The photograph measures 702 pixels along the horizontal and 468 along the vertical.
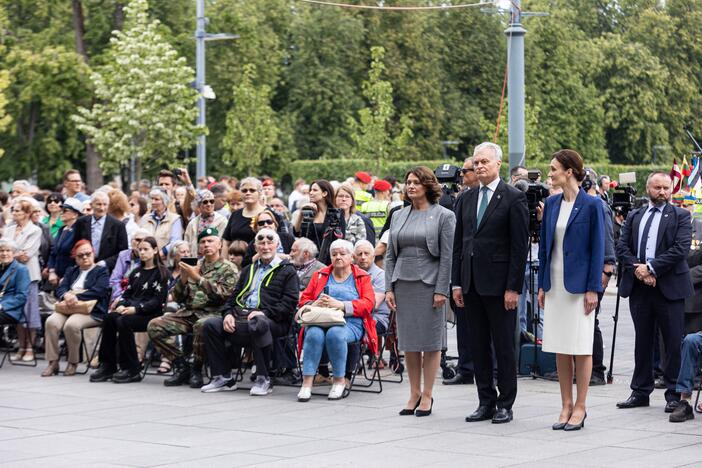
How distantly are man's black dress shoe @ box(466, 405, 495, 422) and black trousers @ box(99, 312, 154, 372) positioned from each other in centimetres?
444

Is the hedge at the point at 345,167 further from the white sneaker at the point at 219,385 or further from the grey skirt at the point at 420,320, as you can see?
the grey skirt at the point at 420,320

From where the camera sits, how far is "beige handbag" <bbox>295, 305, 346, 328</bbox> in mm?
11766

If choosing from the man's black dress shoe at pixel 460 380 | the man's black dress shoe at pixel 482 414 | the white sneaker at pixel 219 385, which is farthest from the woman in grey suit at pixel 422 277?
the white sneaker at pixel 219 385

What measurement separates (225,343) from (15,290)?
3.32 m

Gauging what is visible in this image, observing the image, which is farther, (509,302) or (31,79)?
(31,79)

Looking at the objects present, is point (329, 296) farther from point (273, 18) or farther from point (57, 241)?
point (273, 18)

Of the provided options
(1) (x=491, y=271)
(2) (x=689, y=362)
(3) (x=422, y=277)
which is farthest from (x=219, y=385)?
(2) (x=689, y=362)

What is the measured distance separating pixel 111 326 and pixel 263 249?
2.23 m

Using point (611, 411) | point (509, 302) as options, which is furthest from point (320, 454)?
point (611, 411)

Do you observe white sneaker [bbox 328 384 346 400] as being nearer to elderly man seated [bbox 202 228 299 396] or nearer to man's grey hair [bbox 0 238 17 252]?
elderly man seated [bbox 202 228 299 396]

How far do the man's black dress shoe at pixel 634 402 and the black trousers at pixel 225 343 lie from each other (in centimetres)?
341

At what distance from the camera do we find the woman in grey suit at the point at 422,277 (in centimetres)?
1052

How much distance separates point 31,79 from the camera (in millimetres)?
39906

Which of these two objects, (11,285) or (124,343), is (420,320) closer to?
(124,343)
